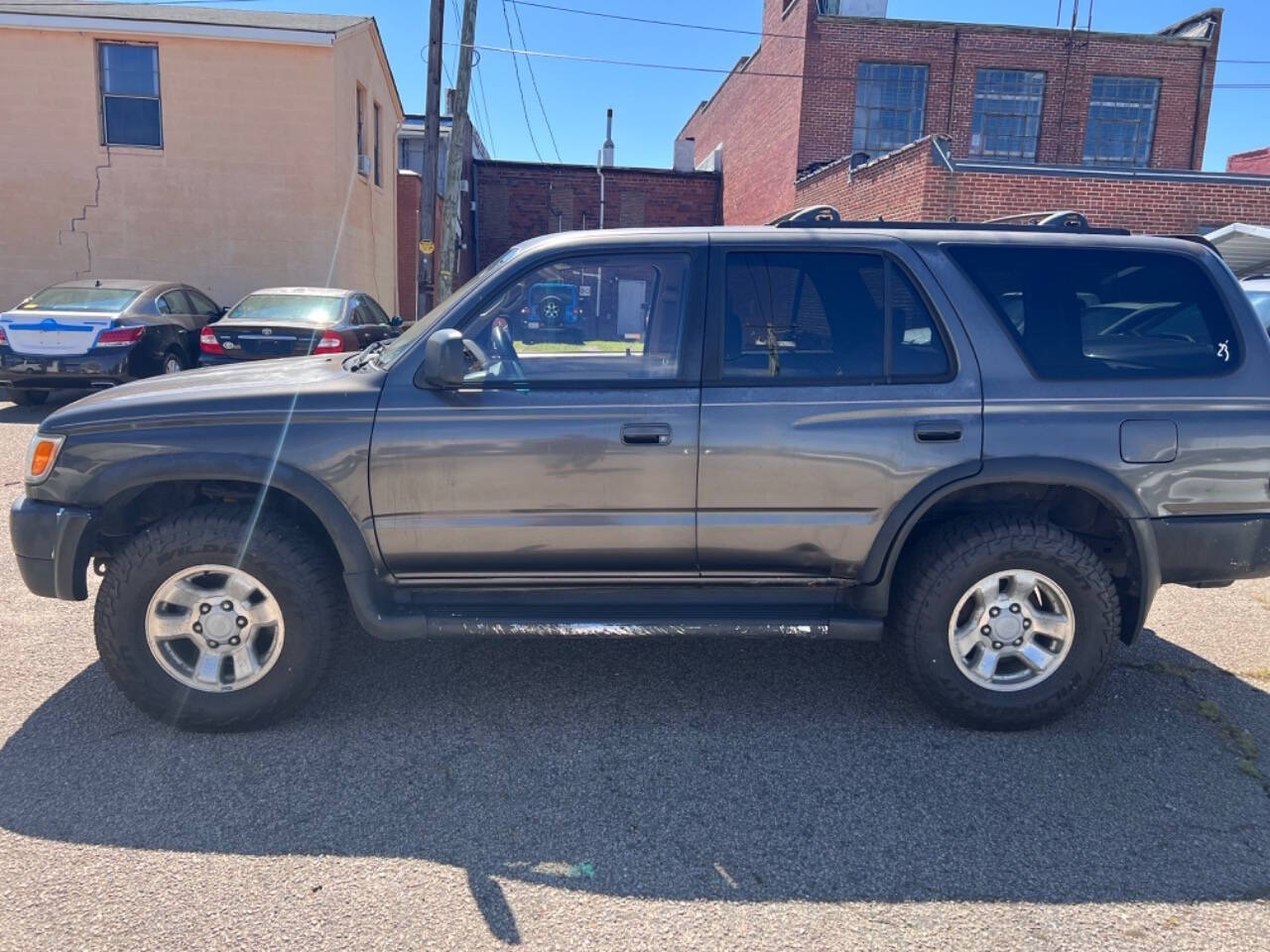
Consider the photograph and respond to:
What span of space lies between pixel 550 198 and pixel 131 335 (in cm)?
2240

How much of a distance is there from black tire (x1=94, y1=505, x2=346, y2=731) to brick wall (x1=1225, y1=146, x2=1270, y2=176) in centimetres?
3573

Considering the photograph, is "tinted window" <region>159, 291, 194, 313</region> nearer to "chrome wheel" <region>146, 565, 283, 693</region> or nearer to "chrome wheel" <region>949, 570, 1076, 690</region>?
"chrome wheel" <region>146, 565, 283, 693</region>

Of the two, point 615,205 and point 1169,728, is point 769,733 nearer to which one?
point 1169,728

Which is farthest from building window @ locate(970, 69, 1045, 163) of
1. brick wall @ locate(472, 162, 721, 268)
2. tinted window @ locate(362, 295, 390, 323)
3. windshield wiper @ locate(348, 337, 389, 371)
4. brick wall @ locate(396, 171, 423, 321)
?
windshield wiper @ locate(348, 337, 389, 371)

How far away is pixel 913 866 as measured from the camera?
9.25 ft

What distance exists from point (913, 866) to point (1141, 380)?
6.63ft

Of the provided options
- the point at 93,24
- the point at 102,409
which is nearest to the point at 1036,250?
the point at 102,409

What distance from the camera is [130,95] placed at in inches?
646

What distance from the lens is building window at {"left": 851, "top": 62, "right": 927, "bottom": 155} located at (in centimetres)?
2461

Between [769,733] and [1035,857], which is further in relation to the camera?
[769,733]

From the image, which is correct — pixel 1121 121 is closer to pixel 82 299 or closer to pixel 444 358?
pixel 82 299

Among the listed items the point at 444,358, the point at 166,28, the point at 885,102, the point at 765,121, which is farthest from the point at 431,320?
the point at 765,121

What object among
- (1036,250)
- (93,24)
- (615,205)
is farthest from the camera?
(615,205)

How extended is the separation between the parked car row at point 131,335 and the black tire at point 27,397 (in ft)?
0.05
